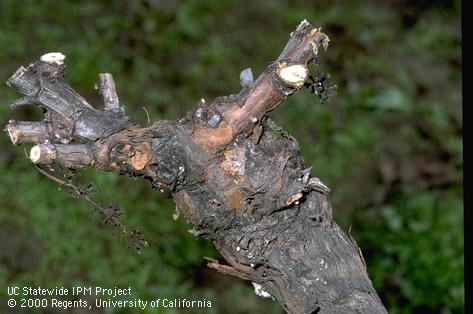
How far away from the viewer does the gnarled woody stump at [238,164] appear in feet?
4.41

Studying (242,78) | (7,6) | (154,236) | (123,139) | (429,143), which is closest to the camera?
(123,139)

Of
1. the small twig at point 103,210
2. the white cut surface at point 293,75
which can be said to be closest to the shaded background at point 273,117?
the small twig at point 103,210

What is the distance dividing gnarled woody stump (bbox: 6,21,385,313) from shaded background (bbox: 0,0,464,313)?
48.3 inches

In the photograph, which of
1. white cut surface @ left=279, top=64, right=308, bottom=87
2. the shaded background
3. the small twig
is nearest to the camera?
white cut surface @ left=279, top=64, right=308, bottom=87

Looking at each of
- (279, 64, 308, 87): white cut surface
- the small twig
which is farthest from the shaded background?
(279, 64, 308, 87): white cut surface

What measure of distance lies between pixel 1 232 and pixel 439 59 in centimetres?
210

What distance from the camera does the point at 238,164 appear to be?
4.53 feet

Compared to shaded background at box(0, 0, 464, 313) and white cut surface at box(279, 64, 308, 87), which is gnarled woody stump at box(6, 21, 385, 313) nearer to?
white cut surface at box(279, 64, 308, 87)

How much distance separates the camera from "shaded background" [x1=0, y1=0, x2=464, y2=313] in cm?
273

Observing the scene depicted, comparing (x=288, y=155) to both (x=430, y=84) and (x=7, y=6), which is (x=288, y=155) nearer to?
(x=430, y=84)

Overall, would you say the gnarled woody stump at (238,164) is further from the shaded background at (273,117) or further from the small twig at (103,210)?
the shaded background at (273,117)

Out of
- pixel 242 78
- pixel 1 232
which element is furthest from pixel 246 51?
pixel 242 78

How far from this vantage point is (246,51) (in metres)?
3.35

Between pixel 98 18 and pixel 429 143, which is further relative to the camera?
pixel 98 18
